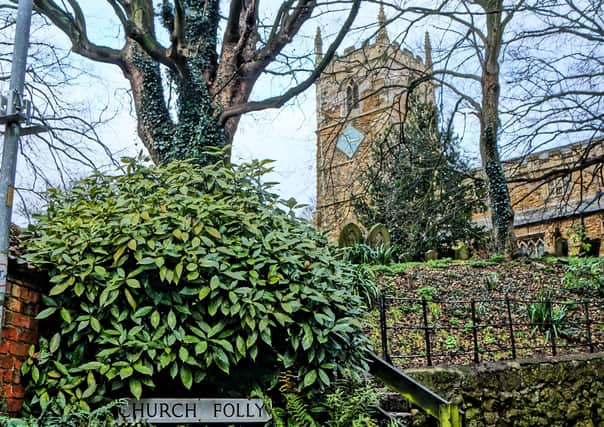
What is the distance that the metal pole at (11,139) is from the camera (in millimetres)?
2951

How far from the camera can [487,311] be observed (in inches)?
346

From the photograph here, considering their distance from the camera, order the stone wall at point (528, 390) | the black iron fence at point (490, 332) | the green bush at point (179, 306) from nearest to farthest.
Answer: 1. the green bush at point (179, 306)
2. the stone wall at point (528, 390)
3. the black iron fence at point (490, 332)

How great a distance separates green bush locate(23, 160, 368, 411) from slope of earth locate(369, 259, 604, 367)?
2.32 m

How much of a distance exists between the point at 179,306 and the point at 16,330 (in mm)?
985

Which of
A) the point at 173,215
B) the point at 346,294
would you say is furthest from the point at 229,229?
the point at 346,294

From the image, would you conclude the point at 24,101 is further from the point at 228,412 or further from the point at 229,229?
the point at 228,412

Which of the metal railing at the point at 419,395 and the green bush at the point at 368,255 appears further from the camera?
the green bush at the point at 368,255

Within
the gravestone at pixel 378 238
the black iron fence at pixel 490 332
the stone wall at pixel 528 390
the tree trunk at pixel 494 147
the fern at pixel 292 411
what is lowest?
the stone wall at pixel 528 390

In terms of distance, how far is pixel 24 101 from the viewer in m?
3.12

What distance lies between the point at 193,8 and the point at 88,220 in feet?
23.3

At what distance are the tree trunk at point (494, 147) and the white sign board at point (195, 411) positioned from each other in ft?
33.1

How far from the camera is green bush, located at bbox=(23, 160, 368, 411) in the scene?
359cm

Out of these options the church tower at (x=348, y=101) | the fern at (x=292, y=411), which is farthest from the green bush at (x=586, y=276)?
the fern at (x=292, y=411)

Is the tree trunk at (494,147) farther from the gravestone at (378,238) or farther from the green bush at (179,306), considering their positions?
the green bush at (179,306)
